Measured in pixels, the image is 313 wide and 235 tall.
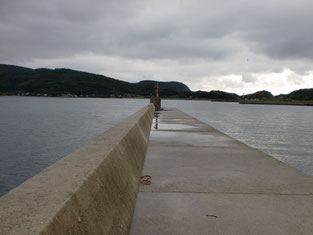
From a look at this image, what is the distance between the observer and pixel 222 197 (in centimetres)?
475

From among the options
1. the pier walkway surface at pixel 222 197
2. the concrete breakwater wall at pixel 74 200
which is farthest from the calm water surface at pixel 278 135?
the concrete breakwater wall at pixel 74 200

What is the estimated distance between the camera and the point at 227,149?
29.4 ft

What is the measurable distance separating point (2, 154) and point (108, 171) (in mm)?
15173

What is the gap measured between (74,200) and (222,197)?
3095 millimetres

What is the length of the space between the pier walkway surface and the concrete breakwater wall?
57 cm

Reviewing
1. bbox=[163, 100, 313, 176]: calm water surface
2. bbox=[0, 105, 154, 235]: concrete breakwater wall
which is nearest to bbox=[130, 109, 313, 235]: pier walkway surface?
bbox=[0, 105, 154, 235]: concrete breakwater wall

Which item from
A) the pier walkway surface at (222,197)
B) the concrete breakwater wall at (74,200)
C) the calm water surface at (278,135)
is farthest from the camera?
the calm water surface at (278,135)

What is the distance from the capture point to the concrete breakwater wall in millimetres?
1913

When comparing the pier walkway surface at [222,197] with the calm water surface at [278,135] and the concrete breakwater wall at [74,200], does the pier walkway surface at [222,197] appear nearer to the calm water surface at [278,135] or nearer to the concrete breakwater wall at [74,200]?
the concrete breakwater wall at [74,200]

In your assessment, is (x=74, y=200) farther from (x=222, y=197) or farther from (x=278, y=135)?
(x=278, y=135)

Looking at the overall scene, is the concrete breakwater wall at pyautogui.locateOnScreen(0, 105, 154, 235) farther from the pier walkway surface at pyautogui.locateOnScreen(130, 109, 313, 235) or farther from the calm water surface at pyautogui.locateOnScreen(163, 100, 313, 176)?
the calm water surface at pyautogui.locateOnScreen(163, 100, 313, 176)

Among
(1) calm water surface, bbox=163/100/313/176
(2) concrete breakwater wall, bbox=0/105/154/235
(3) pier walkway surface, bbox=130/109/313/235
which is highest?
(2) concrete breakwater wall, bbox=0/105/154/235

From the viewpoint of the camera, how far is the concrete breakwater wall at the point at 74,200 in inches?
75.3

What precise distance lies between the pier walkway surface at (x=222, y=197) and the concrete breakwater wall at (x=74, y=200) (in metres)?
0.57
